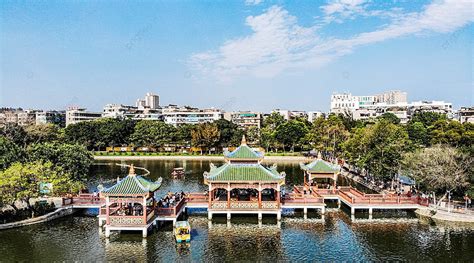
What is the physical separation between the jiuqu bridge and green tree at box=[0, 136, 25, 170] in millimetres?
8984

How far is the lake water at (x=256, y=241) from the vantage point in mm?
24734

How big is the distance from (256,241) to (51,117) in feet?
480

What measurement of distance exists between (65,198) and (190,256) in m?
16.0

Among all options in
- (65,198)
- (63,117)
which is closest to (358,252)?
(65,198)

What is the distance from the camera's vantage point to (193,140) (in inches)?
3497

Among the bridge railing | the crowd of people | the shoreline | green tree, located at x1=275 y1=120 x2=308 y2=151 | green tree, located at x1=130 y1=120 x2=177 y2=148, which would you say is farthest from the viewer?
green tree, located at x1=130 y1=120 x2=177 y2=148

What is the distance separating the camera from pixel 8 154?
131 feet

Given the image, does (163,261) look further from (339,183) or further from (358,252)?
(339,183)

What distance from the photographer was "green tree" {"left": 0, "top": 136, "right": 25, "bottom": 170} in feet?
126

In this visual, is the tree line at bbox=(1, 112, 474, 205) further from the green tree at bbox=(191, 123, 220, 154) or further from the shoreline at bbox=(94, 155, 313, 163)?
the shoreline at bbox=(94, 155, 313, 163)

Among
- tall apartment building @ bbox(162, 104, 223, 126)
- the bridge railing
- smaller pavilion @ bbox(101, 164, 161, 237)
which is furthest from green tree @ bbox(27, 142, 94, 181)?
tall apartment building @ bbox(162, 104, 223, 126)

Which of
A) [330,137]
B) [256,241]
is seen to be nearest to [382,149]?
[256,241]

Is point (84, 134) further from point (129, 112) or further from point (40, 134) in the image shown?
point (129, 112)

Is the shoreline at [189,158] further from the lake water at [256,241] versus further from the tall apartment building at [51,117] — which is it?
the tall apartment building at [51,117]
